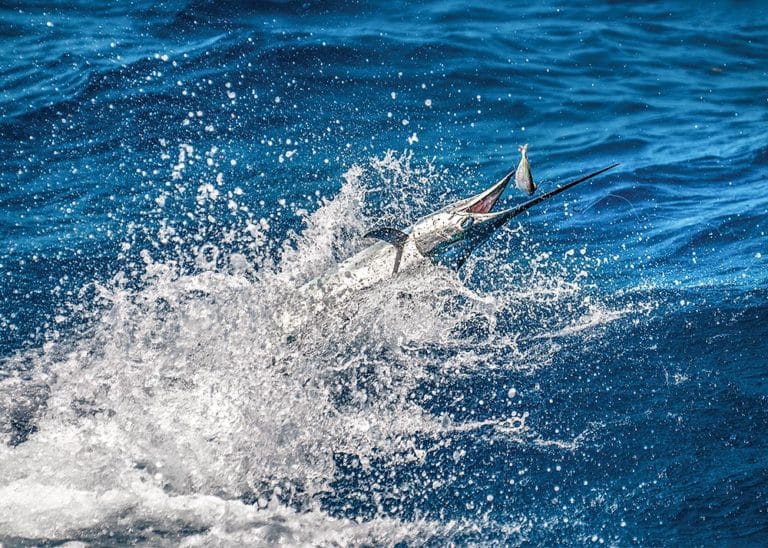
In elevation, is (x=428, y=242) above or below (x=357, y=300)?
above

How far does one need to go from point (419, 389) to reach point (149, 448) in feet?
5.06

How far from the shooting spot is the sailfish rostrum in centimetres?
477

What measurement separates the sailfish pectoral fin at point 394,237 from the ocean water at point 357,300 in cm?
24

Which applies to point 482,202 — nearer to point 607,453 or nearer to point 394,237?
point 394,237

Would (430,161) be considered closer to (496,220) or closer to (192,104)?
(192,104)

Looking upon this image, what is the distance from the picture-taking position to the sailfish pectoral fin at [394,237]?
187 inches

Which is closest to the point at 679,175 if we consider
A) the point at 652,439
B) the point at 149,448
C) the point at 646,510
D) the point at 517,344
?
the point at 517,344

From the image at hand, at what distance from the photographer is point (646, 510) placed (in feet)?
13.3

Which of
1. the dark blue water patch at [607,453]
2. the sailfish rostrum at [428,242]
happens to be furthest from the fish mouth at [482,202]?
the dark blue water patch at [607,453]

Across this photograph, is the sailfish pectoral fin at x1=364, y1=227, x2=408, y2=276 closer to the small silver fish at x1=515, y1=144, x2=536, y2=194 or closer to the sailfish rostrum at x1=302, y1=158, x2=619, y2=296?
the sailfish rostrum at x1=302, y1=158, x2=619, y2=296

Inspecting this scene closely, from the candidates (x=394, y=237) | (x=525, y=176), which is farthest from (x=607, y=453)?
(x=394, y=237)

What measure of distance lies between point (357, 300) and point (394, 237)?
0.49 m

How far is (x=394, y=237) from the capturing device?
191 inches

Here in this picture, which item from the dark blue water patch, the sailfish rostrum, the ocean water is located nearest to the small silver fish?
the sailfish rostrum
